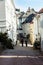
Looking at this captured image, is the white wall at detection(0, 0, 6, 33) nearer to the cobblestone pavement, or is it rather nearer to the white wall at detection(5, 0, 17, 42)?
the white wall at detection(5, 0, 17, 42)

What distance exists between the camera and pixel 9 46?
38531 millimetres

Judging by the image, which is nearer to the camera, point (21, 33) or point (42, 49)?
point (42, 49)

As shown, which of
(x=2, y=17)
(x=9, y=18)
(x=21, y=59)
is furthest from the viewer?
Answer: (x=9, y=18)

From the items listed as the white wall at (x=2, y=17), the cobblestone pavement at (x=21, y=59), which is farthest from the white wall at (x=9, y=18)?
the cobblestone pavement at (x=21, y=59)

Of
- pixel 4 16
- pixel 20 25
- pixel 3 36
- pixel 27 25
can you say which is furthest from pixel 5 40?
pixel 20 25

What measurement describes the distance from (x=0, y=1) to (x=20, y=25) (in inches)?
1651

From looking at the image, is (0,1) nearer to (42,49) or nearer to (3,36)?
(3,36)

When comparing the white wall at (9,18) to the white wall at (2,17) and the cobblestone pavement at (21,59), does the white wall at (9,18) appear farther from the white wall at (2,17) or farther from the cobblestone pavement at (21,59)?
the cobblestone pavement at (21,59)

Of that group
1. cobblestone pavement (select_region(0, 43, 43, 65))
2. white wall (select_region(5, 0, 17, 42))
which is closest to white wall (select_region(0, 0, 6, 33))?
white wall (select_region(5, 0, 17, 42))

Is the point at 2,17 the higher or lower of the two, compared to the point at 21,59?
higher

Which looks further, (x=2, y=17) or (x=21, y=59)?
(x=2, y=17)

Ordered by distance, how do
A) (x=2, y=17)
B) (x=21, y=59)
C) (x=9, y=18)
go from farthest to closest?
(x=9, y=18) < (x=2, y=17) < (x=21, y=59)

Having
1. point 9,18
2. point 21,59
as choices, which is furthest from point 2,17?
point 21,59

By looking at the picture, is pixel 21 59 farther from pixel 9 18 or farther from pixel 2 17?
pixel 9 18
